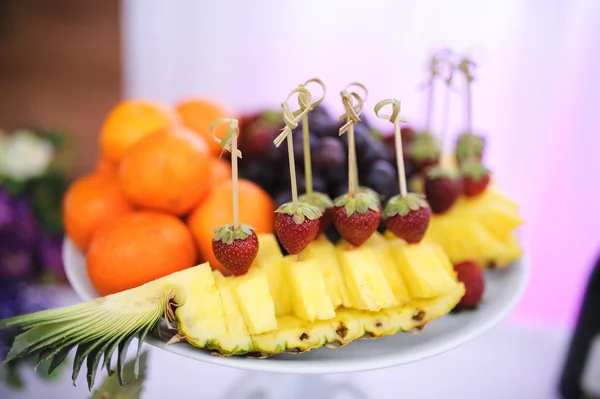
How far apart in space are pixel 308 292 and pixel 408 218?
0.55 feet

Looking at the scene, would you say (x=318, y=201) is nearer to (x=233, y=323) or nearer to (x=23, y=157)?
(x=233, y=323)

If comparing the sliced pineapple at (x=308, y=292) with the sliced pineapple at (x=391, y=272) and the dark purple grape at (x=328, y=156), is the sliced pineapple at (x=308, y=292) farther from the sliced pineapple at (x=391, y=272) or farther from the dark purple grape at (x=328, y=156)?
the dark purple grape at (x=328, y=156)

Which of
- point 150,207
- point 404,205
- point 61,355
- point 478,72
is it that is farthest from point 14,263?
point 478,72

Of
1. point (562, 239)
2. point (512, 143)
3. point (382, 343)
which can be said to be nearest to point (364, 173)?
point (382, 343)

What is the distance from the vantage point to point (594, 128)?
144 cm

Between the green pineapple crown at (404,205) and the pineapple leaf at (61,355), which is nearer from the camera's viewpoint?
the pineapple leaf at (61,355)

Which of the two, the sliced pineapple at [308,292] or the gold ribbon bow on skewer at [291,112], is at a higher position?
the gold ribbon bow on skewer at [291,112]

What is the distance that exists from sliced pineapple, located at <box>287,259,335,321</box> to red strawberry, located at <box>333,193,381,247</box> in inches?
2.3

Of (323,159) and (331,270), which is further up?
(323,159)

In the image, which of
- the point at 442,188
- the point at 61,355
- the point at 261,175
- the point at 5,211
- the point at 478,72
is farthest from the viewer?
the point at 478,72

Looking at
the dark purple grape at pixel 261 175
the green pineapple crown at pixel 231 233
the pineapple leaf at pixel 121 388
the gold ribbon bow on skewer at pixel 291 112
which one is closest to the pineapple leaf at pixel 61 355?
the pineapple leaf at pixel 121 388

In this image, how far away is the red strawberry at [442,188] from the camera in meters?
Result: 0.79

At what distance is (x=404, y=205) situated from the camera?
26.6 inches

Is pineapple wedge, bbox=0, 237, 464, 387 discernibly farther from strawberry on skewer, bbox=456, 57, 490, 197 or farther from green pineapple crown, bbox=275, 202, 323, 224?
strawberry on skewer, bbox=456, 57, 490, 197
